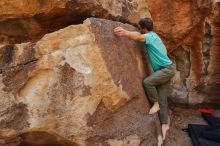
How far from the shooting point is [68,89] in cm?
393

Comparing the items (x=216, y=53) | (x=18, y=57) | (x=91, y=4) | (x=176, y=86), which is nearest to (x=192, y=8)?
(x=216, y=53)

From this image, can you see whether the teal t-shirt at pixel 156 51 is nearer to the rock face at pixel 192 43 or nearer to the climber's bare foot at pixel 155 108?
the climber's bare foot at pixel 155 108

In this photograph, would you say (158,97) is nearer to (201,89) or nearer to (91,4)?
(91,4)

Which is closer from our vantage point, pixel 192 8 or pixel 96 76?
pixel 96 76

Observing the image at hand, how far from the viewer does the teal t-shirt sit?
429 centimetres

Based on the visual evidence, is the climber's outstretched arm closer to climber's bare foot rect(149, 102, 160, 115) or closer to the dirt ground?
climber's bare foot rect(149, 102, 160, 115)

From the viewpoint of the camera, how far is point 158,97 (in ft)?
14.9

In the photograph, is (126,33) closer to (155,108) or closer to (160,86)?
(160,86)

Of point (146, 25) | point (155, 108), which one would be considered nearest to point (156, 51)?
point (146, 25)

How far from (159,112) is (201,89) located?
205cm

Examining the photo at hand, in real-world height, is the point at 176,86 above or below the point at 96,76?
below

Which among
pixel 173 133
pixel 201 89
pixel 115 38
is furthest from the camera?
pixel 201 89

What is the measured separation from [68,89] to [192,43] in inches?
123

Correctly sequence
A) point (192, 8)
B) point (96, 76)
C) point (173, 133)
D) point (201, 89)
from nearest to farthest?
point (96, 76) < point (173, 133) < point (192, 8) < point (201, 89)
